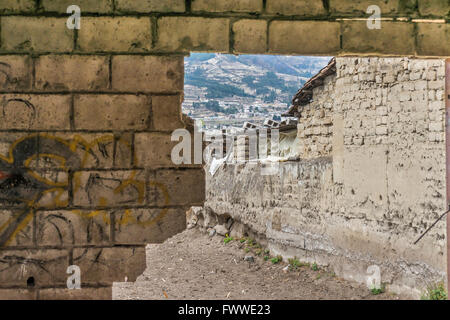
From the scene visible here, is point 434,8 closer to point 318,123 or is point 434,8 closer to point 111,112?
point 111,112

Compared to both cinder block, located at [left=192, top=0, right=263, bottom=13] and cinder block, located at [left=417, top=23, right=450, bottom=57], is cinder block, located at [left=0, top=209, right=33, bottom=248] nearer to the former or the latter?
cinder block, located at [left=192, top=0, right=263, bottom=13]

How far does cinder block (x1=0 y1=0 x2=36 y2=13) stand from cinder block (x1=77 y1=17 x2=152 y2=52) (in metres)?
0.39

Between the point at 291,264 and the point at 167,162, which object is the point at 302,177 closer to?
the point at 291,264

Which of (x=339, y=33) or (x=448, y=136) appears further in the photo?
(x=448, y=136)

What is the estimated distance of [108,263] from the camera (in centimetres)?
379

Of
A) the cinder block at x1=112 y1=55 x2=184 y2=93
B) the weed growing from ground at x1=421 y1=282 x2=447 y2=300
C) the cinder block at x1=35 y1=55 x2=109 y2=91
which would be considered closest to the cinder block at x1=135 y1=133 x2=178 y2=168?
the cinder block at x1=112 y1=55 x2=184 y2=93

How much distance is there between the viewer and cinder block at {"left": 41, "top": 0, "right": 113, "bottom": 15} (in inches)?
147

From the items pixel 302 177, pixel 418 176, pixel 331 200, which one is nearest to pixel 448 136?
pixel 418 176

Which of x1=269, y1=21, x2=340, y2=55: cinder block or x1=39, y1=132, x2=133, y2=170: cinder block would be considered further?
x1=269, y1=21, x2=340, y2=55: cinder block

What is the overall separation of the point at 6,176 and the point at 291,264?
21.7ft

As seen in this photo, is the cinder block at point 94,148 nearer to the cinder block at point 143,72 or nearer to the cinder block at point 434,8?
the cinder block at point 143,72

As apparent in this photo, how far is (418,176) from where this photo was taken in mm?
6645

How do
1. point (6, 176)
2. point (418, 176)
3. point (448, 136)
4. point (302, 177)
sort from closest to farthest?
1. point (6, 176)
2. point (448, 136)
3. point (418, 176)
4. point (302, 177)

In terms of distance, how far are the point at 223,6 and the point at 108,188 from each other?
1555mm
